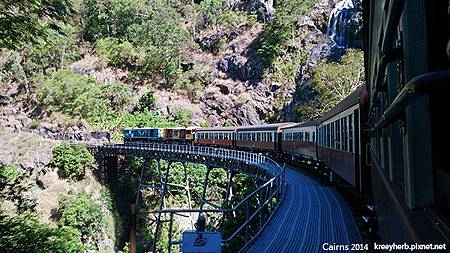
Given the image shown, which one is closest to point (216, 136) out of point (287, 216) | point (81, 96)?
point (81, 96)

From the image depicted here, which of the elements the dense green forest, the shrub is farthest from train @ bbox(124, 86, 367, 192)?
the shrub

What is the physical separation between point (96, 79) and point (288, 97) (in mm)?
24590

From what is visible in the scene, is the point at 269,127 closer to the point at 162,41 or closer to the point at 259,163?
the point at 259,163

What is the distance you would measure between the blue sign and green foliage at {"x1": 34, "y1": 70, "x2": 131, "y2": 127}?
3778cm

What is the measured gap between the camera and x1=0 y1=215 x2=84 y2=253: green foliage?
479 centimetres

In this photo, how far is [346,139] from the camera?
8.16 m

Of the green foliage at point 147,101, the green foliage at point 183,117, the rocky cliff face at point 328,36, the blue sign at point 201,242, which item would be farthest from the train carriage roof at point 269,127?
the green foliage at point 147,101

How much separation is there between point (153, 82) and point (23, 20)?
42.0 metres

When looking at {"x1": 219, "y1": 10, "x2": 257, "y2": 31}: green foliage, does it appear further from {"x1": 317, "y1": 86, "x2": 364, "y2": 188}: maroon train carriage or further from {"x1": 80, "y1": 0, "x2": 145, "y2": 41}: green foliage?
{"x1": 317, "y1": 86, "x2": 364, "y2": 188}: maroon train carriage

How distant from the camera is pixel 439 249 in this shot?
118 centimetres

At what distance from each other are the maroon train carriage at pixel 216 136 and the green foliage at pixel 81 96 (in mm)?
13870

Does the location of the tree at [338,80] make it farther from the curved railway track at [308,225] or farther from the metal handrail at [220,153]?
the curved railway track at [308,225]

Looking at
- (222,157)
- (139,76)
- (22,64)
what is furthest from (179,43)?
(222,157)

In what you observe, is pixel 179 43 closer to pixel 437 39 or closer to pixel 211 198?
pixel 211 198
